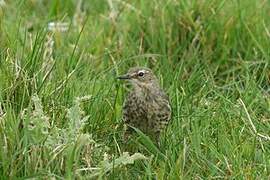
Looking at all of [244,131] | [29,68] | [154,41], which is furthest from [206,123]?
[154,41]

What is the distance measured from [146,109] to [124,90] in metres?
0.70

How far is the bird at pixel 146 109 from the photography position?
573cm

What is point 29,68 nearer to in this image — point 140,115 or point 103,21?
point 140,115

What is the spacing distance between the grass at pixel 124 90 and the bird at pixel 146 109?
0.08m

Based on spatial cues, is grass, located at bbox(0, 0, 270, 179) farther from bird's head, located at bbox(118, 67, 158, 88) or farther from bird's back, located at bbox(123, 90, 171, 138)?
bird's head, located at bbox(118, 67, 158, 88)

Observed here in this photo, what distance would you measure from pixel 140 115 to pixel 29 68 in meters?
0.73

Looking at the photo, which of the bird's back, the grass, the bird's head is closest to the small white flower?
the grass

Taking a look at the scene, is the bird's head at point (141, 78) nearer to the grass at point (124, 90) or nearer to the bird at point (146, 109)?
the bird at point (146, 109)

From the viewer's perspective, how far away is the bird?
18.8 ft

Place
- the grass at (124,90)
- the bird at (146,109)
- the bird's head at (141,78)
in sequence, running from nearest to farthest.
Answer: the grass at (124,90) < the bird at (146,109) < the bird's head at (141,78)

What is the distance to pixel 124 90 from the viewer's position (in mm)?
6438

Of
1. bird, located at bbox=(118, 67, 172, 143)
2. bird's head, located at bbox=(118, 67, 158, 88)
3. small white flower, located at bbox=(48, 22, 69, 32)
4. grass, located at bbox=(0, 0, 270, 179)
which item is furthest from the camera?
small white flower, located at bbox=(48, 22, 69, 32)

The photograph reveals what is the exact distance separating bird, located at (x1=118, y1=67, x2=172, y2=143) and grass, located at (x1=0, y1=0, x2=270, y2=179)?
3.2 inches

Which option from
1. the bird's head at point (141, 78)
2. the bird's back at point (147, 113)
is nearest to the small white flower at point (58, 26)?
the bird's head at point (141, 78)
